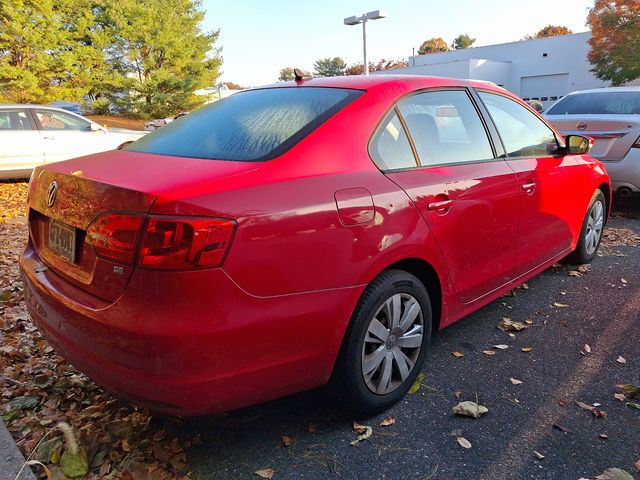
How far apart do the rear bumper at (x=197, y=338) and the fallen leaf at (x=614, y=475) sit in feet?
3.93

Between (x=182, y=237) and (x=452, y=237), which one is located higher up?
(x=182, y=237)

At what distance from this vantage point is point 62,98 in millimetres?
22188

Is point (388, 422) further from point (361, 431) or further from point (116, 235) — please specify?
point (116, 235)

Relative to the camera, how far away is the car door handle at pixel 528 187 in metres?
3.27

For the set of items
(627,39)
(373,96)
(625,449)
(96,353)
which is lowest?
(625,449)

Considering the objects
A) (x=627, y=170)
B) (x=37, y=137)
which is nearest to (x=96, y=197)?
(x=627, y=170)

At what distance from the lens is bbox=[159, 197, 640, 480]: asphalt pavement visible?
2180 millimetres

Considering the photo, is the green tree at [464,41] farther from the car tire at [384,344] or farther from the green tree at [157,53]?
the car tire at [384,344]

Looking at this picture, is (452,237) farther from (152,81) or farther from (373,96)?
(152,81)

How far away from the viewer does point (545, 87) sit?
39.5 metres

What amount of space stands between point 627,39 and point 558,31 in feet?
112

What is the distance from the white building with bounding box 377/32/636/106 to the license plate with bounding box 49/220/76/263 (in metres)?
36.7

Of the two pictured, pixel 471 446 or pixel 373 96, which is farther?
pixel 373 96

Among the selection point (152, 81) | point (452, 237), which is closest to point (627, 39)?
point (152, 81)
